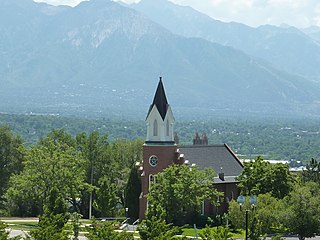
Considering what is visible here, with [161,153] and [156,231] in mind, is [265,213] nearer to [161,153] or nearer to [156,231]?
[156,231]

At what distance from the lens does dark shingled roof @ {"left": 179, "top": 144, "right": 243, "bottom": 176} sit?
212 ft

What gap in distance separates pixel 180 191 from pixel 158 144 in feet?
21.5

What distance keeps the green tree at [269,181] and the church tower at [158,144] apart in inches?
277

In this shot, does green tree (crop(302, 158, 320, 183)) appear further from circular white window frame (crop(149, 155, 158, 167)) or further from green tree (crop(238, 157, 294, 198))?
circular white window frame (crop(149, 155, 158, 167))

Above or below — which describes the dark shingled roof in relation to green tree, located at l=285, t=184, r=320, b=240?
above

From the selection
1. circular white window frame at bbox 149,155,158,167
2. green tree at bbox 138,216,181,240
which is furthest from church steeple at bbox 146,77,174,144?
green tree at bbox 138,216,181,240

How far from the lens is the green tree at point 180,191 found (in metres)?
56.8

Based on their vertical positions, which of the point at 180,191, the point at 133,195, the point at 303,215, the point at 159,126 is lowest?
the point at 303,215

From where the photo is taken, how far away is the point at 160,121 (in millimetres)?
62281

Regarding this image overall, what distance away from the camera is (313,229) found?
155ft

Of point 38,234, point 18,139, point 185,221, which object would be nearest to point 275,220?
point 185,221

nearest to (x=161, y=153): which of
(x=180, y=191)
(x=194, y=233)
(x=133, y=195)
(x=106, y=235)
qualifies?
(x=133, y=195)

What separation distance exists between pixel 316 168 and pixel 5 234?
1447 inches

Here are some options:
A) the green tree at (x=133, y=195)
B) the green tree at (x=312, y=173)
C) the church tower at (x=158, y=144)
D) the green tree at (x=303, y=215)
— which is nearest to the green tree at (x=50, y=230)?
the green tree at (x=303, y=215)
